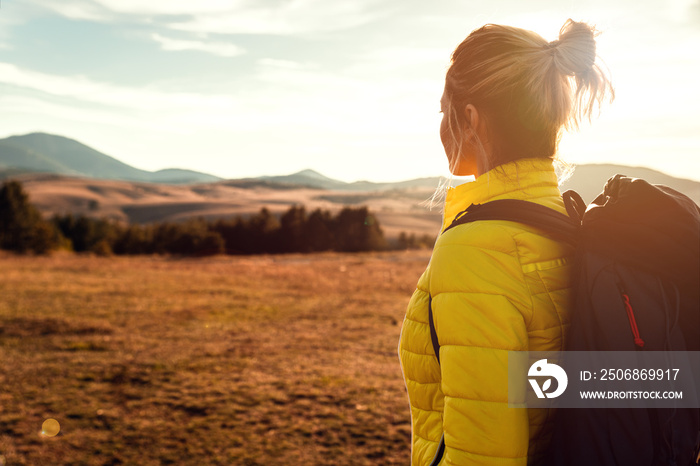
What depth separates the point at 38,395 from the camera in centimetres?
598

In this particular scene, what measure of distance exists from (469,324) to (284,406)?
5175 millimetres

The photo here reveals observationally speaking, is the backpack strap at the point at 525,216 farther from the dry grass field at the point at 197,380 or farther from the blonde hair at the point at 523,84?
the dry grass field at the point at 197,380

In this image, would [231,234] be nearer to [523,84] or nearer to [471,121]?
[471,121]

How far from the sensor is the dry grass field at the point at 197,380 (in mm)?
4891

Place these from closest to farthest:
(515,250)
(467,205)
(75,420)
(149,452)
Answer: (515,250) → (467,205) → (149,452) → (75,420)

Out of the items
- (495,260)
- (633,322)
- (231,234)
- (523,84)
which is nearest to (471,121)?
(523,84)

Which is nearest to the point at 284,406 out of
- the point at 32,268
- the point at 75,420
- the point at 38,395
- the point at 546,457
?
the point at 75,420

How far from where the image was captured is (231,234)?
154 feet

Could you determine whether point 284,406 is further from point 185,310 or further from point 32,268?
point 32,268

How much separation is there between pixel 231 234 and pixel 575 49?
47.3 metres

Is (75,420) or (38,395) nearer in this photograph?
(75,420)

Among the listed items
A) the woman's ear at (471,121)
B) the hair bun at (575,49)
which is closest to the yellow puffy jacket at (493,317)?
the woman's ear at (471,121)

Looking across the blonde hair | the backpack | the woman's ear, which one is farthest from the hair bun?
the backpack

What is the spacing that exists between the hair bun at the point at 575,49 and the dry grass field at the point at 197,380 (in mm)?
4344
